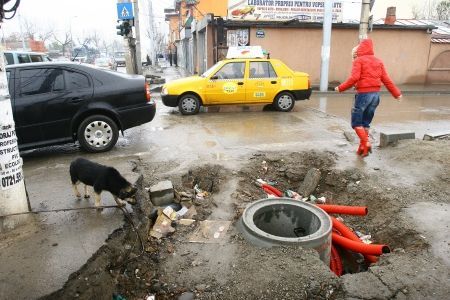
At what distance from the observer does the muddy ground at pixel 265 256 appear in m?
3.13

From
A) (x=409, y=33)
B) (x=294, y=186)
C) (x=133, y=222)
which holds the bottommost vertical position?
(x=294, y=186)

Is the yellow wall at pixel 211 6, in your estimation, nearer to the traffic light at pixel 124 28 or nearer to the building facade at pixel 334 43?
the building facade at pixel 334 43

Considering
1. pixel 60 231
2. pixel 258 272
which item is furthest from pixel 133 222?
pixel 258 272

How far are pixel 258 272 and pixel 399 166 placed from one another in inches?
142

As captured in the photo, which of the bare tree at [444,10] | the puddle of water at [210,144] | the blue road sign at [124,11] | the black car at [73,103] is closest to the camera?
the black car at [73,103]

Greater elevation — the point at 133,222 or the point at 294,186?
the point at 133,222

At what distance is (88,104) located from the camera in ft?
21.1

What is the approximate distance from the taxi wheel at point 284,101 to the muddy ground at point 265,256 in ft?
18.1

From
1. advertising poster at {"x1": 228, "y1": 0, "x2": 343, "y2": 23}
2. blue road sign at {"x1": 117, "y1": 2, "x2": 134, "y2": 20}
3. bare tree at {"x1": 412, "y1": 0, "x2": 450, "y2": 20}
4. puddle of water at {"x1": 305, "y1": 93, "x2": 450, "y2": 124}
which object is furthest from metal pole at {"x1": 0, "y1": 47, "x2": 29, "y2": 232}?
bare tree at {"x1": 412, "y1": 0, "x2": 450, "y2": 20}

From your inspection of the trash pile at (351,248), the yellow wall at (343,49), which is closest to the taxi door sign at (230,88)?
the trash pile at (351,248)

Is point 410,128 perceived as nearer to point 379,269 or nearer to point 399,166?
point 399,166

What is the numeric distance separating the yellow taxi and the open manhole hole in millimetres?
6451

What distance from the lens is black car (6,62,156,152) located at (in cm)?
609

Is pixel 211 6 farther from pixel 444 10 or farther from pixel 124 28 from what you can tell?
pixel 444 10
